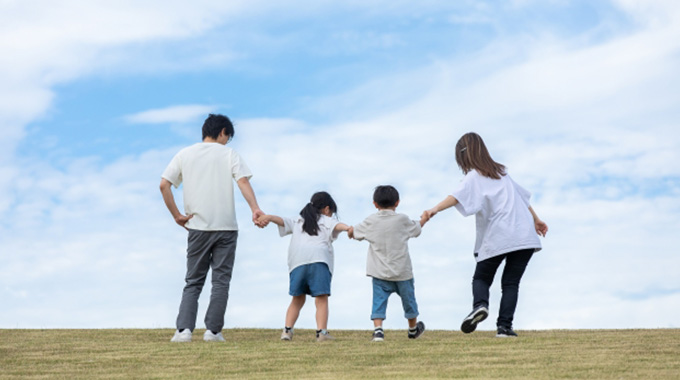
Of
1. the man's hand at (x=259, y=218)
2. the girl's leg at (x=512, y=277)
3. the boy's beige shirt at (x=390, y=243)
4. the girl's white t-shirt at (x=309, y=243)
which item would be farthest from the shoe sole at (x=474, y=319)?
the man's hand at (x=259, y=218)

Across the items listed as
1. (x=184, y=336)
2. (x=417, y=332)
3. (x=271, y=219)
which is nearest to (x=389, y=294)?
(x=417, y=332)

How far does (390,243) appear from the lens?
9125mm

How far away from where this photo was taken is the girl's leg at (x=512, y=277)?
8.70 meters

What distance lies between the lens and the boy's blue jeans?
914 centimetres

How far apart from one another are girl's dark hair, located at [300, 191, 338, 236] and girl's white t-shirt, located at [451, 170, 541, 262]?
1489mm

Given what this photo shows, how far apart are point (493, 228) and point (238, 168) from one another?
278cm

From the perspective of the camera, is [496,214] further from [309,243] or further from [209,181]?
[209,181]

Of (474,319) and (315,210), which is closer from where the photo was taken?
(474,319)

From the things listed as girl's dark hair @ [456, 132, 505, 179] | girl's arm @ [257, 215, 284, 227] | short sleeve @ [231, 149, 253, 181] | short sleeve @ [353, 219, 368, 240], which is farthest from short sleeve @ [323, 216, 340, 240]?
girl's dark hair @ [456, 132, 505, 179]

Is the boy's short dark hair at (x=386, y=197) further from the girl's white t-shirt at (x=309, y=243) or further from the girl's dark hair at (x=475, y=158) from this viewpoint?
the girl's dark hair at (x=475, y=158)

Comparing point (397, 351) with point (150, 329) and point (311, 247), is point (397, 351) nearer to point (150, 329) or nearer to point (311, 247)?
point (311, 247)

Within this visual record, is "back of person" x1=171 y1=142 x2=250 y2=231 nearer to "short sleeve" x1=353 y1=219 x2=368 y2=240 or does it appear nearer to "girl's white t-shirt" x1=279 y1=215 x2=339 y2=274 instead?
"girl's white t-shirt" x1=279 y1=215 x2=339 y2=274

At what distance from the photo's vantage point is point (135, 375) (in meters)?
7.04

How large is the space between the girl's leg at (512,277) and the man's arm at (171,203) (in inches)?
136
